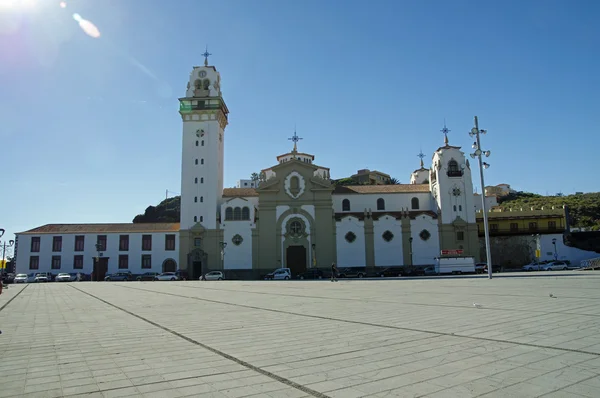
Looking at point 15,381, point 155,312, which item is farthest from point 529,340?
point 155,312

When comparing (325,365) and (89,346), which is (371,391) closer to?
(325,365)

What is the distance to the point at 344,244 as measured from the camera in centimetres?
5397

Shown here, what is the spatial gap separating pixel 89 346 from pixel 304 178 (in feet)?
158

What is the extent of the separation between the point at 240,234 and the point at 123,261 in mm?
16505

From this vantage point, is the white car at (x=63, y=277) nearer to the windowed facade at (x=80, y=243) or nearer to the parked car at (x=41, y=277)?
the parked car at (x=41, y=277)

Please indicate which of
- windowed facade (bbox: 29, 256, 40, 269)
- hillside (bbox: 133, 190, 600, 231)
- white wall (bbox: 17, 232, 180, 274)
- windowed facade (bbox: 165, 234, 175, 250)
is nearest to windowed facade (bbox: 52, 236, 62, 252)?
white wall (bbox: 17, 232, 180, 274)

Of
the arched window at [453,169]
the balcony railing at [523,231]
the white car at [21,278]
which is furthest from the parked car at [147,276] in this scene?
the balcony railing at [523,231]

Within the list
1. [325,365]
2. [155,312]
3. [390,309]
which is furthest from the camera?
[155,312]

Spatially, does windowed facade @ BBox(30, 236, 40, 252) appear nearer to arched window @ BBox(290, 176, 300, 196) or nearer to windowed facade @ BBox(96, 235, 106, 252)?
windowed facade @ BBox(96, 235, 106, 252)

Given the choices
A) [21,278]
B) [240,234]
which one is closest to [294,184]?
[240,234]

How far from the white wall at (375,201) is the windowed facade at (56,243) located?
37.4m

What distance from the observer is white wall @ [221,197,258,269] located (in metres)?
53.2

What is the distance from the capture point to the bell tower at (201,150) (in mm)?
54500

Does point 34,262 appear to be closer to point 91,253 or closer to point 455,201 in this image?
point 91,253
